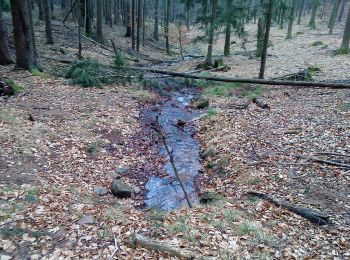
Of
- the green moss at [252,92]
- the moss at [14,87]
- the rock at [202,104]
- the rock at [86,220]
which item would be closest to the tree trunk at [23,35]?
the moss at [14,87]

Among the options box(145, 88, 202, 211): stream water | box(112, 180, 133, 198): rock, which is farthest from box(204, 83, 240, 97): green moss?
box(112, 180, 133, 198): rock

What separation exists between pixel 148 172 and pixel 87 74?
8138 millimetres

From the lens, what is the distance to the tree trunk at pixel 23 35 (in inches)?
516

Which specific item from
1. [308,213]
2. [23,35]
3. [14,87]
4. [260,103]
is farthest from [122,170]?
[23,35]

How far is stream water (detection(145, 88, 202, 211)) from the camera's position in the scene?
7.82m

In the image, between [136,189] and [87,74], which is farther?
[87,74]

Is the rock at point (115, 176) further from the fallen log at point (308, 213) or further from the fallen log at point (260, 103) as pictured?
the fallen log at point (260, 103)

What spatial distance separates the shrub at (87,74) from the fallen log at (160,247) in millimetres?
11062

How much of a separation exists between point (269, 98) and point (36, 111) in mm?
10056

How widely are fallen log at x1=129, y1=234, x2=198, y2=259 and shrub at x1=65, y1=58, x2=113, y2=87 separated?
11.1 m

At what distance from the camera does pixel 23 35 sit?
13531 mm

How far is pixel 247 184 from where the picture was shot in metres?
7.39

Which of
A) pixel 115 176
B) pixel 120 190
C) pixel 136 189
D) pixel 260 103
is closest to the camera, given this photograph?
pixel 120 190

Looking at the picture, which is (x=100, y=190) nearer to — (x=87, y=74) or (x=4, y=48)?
(x=87, y=74)
